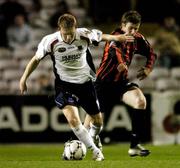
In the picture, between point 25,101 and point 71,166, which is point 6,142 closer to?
point 25,101

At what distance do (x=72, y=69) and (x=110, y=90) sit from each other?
3.47 feet

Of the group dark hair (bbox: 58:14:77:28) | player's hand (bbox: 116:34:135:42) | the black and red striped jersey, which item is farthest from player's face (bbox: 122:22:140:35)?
dark hair (bbox: 58:14:77:28)

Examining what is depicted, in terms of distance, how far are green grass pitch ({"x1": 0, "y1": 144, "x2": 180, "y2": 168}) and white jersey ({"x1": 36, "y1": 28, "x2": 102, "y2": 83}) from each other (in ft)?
3.83

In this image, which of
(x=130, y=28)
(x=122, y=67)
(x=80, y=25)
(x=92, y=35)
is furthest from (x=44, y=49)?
(x=80, y=25)

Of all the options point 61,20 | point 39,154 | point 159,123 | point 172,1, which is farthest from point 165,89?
point 61,20

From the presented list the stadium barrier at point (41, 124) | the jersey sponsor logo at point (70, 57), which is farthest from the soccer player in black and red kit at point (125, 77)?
the stadium barrier at point (41, 124)

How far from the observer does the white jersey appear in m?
10.6

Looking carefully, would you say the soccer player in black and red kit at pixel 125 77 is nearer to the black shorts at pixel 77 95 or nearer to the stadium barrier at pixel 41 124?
the black shorts at pixel 77 95

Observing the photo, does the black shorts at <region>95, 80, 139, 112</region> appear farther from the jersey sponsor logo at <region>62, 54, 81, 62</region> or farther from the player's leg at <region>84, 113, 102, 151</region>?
the jersey sponsor logo at <region>62, 54, 81, 62</region>

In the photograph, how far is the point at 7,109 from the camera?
630 inches

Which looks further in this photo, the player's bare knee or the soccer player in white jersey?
the player's bare knee

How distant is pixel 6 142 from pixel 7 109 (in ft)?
2.15

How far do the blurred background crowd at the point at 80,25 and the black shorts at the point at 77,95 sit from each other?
16.8ft

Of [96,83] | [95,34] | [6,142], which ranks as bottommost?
[6,142]
